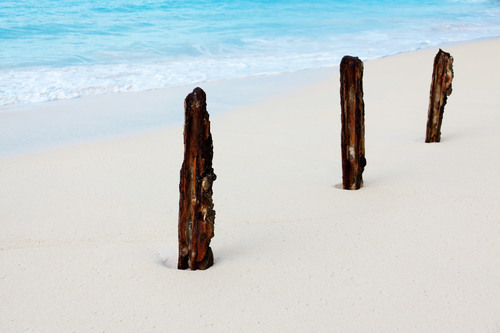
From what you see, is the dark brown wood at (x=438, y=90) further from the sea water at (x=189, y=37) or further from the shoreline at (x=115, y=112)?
the sea water at (x=189, y=37)

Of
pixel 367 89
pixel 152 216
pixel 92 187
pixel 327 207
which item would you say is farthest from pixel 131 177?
pixel 367 89

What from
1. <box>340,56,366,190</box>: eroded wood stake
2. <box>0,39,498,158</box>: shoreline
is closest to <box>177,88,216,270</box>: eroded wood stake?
<box>340,56,366,190</box>: eroded wood stake

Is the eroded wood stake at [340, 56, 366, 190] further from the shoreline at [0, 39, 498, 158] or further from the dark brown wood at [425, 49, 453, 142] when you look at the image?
the shoreline at [0, 39, 498, 158]

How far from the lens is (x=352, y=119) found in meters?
4.45

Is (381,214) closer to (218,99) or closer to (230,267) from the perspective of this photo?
(230,267)

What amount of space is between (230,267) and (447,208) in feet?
5.53

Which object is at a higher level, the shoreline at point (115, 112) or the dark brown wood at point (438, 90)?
the dark brown wood at point (438, 90)

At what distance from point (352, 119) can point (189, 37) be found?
14470 millimetres

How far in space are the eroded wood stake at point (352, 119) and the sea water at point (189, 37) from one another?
6790 mm

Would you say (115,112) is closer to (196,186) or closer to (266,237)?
(266,237)

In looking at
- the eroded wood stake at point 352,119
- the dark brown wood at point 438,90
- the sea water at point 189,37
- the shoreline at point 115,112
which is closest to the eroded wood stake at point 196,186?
the eroded wood stake at point 352,119

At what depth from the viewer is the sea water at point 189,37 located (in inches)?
472

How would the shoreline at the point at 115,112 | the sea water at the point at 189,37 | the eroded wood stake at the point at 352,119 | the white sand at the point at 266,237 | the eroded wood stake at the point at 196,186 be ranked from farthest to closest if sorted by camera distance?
the sea water at the point at 189,37
the shoreline at the point at 115,112
the eroded wood stake at the point at 352,119
the eroded wood stake at the point at 196,186
the white sand at the point at 266,237

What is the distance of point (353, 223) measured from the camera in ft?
13.0
